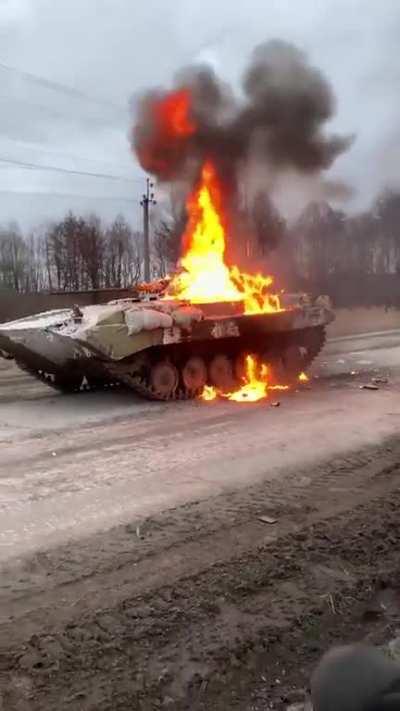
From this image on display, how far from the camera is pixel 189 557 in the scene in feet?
14.8

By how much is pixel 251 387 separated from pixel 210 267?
2.50 m

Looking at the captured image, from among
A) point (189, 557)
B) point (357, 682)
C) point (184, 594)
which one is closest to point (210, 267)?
point (189, 557)

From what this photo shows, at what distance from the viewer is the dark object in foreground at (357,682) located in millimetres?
1454

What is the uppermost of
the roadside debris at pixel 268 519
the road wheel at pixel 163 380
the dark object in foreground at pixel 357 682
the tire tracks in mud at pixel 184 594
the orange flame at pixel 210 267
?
the orange flame at pixel 210 267

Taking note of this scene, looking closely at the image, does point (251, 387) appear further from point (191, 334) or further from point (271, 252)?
point (271, 252)

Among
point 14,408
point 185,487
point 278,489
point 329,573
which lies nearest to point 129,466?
point 185,487

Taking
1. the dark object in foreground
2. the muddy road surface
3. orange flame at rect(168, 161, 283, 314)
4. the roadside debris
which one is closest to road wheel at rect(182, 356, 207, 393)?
orange flame at rect(168, 161, 283, 314)

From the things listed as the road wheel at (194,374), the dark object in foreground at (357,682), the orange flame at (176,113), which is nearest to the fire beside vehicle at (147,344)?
the road wheel at (194,374)

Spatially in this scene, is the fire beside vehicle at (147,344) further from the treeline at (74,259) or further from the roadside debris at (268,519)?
the treeline at (74,259)

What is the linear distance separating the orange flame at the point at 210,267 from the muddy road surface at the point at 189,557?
14.4 feet

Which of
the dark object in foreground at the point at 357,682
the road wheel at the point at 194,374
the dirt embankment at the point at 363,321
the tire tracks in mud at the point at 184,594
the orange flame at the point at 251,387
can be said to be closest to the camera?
the dark object in foreground at the point at 357,682

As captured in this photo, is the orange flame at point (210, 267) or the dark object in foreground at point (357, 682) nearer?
the dark object in foreground at point (357, 682)

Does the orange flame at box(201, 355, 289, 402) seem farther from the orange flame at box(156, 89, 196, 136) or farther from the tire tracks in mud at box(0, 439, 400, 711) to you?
the tire tracks in mud at box(0, 439, 400, 711)

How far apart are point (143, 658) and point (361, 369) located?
11059mm
